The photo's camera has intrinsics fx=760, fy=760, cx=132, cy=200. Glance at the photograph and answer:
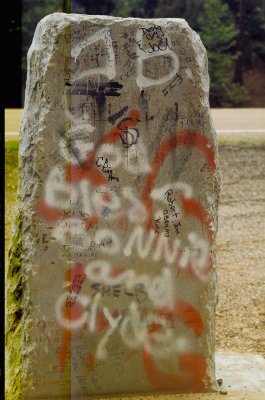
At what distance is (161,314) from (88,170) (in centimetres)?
92

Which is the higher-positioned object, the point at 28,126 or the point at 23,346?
the point at 28,126

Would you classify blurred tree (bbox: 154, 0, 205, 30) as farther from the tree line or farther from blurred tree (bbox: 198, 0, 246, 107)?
blurred tree (bbox: 198, 0, 246, 107)

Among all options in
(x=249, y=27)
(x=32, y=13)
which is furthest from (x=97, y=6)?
(x=249, y=27)

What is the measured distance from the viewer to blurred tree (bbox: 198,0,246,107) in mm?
23266

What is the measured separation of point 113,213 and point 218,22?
20219 millimetres

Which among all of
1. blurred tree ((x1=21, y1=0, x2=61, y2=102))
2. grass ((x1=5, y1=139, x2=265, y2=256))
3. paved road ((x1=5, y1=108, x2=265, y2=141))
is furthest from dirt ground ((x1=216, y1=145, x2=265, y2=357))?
blurred tree ((x1=21, y1=0, x2=61, y2=102))

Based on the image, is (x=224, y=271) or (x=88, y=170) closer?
(x=88, y=170)

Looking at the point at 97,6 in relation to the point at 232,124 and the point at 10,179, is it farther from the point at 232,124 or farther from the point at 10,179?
the point at 10,179

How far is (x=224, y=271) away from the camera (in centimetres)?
840

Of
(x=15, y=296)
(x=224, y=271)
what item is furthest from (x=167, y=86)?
(x=224, y=271)

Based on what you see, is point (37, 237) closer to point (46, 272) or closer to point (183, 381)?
point (46, 272)

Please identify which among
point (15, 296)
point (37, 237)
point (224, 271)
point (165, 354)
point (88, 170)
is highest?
point (88, 170)

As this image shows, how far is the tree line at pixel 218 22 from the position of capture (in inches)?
866

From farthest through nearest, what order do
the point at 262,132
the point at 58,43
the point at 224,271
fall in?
1. the point at 262,132
2. the point at 224,271
3. the point at 58,43
